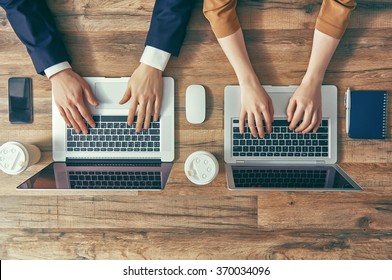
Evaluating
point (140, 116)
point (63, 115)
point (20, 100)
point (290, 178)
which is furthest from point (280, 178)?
point (20, 100)

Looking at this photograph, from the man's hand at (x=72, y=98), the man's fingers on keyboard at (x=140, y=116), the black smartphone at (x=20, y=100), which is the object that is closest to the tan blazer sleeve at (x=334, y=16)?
the man's fingers on keyboard at (x=140, y=116)

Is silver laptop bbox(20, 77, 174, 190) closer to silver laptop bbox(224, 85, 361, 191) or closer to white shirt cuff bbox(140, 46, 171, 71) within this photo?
white shirt cuff bbox(140, 46, 171, 71)

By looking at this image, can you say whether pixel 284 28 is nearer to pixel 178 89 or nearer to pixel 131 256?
pixel 178 89

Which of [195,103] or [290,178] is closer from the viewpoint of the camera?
[290,178]

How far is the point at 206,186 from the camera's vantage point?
1.17 m

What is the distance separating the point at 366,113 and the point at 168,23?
2.10 ft

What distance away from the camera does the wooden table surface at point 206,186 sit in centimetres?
115

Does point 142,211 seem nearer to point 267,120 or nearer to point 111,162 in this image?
point 111,162

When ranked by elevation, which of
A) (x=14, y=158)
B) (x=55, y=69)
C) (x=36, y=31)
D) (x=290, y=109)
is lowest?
(x=14, y=158)

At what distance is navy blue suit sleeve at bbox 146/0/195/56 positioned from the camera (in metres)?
1.14

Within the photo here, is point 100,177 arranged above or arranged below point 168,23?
below

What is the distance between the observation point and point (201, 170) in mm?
1087

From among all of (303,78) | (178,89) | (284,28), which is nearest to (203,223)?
(178,89)

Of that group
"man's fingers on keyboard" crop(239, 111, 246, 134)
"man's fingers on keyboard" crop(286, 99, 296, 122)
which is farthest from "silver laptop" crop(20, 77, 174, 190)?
"man's fingers on keyboard" crop(286, 99, 296, 122)
